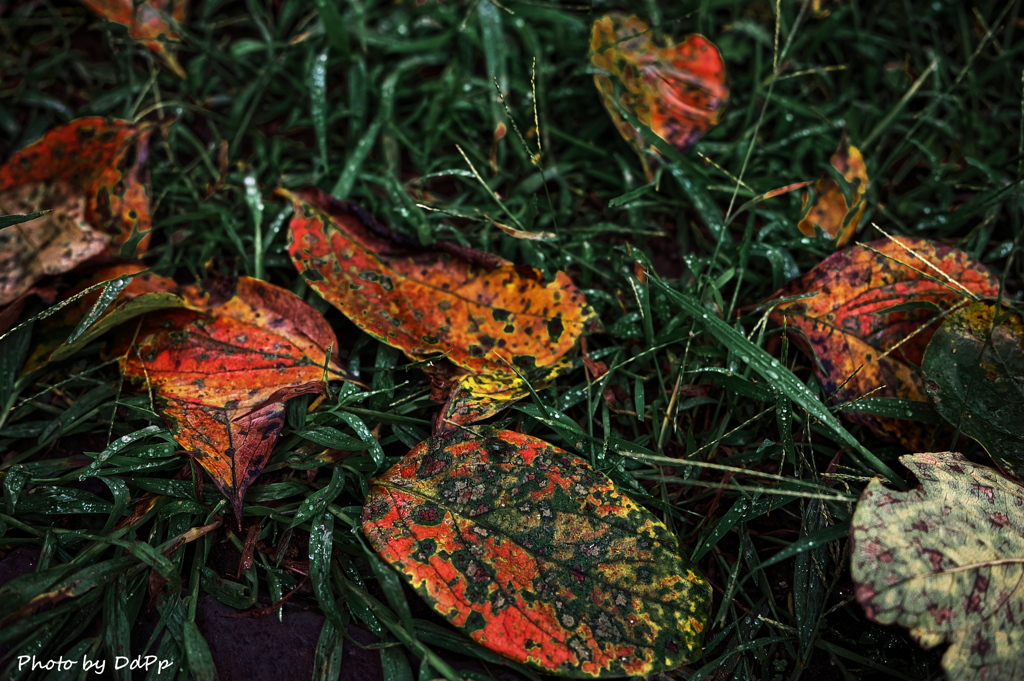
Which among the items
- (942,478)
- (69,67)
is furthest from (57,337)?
(942,478)

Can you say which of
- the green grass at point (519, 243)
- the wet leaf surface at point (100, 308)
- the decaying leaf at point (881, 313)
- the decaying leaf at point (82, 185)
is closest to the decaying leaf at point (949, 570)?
the green grass at point (519, 243)

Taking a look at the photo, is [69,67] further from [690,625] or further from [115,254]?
[690,625]

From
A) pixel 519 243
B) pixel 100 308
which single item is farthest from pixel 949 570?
pixel 100 308

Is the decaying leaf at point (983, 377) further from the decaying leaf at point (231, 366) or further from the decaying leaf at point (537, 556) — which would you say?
the decaying leaf at point (231, 366)

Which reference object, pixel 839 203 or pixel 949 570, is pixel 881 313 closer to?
pixel 839 203

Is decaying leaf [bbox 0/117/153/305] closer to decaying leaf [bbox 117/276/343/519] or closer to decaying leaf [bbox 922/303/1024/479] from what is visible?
decaying leaf [bbox 117/276/343/519]
